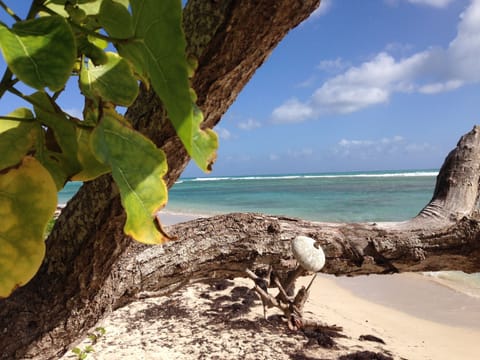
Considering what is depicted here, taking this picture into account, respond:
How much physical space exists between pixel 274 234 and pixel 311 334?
73.8 inches

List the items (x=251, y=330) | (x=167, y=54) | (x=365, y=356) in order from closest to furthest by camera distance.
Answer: (x=167, y=54), (x=365, y=356), (x=251, y=330)

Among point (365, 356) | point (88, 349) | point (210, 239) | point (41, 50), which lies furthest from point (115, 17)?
point (365, 356)

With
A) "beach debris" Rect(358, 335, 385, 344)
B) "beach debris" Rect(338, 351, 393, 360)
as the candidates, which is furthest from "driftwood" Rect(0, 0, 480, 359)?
"beach debris" Rect(358, 335, 385, 344)

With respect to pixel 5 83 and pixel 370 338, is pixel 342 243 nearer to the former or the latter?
pixel 5 83

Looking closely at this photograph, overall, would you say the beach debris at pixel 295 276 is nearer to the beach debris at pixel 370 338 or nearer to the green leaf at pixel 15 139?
the green leaf at pixel 15 139

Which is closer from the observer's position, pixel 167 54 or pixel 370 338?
pixel 167 54

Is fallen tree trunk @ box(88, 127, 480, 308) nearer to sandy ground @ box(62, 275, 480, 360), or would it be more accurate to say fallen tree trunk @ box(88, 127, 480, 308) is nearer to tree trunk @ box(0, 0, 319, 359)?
tree trunk @ box(0, 0, 319, 359)

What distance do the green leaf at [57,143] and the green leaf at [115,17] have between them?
0.22 feet

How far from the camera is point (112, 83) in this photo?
11.1 inches

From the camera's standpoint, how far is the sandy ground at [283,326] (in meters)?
2.79

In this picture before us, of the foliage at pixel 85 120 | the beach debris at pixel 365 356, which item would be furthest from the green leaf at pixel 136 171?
the beach debris at pixel 365 356

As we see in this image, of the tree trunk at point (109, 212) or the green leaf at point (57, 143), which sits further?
the tree trunk at point (109, 212)

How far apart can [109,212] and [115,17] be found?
0.72 m

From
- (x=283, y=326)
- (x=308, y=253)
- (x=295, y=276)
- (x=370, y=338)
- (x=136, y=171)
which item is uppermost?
(x=136, y=171)
